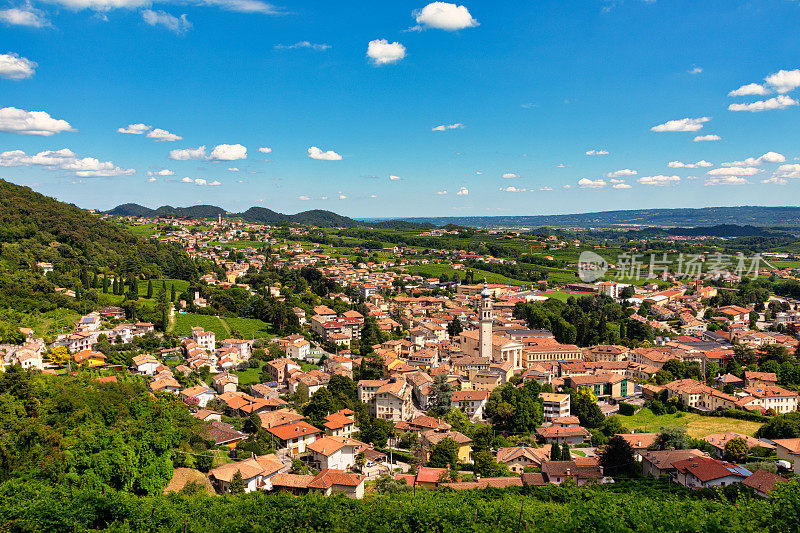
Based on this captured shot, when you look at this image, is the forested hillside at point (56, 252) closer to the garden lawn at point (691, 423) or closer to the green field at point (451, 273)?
the green field at point (451, 273)

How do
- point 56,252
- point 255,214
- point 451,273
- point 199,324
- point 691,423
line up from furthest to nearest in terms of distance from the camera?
point 255,214, point 451,273, point 56,252, point 199,324, point 691,423

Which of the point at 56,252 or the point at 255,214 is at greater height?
the point at 255,214

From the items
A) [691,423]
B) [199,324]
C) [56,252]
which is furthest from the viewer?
[56,252]

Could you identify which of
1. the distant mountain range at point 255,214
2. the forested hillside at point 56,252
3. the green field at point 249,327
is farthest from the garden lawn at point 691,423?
the distant mountain range at point 255,214

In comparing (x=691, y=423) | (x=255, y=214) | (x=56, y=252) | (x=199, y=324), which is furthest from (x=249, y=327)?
(x=255, y=214)

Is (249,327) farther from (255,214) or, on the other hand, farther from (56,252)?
(255,214)

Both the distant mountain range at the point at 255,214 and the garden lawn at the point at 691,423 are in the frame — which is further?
the distant mountain range at the point at 255,214

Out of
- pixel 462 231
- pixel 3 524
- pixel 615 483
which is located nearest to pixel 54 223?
pixel 3 524
